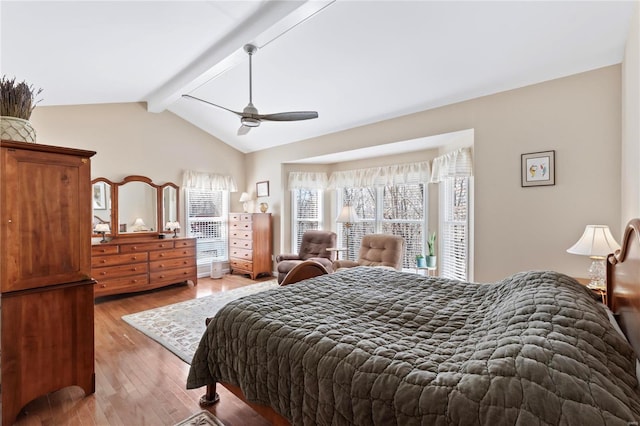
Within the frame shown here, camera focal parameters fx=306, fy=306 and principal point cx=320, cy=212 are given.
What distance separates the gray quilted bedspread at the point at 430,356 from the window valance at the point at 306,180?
389cm

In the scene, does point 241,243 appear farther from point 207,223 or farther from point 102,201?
point 102,201

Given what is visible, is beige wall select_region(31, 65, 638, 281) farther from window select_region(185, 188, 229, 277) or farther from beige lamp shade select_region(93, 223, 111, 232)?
window select_region(185, 188, 229, 277)

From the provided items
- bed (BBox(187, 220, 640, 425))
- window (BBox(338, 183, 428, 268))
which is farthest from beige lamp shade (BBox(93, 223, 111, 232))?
window (BBox(338, 183, 428, 268))

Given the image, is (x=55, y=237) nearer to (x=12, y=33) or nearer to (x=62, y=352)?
(x=62, y=352)

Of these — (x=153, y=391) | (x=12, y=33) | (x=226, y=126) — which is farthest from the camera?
(x=226, y=126)

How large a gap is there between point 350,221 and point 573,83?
10.4ft

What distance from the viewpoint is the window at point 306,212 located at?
6.15 meters

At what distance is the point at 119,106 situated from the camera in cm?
499

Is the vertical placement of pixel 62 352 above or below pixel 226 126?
below

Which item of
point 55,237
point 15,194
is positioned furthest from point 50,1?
point 55,237

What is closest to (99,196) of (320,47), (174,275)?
(174,275)

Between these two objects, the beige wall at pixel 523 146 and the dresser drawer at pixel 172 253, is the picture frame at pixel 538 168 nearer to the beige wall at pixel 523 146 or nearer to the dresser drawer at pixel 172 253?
the beige wall at pixel 523 146

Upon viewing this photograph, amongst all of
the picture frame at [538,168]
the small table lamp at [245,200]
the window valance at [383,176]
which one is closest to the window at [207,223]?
the small table lamp at [245,200]

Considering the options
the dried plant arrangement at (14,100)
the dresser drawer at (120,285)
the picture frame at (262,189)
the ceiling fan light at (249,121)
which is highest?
the ceiling fan light at (249,121)
